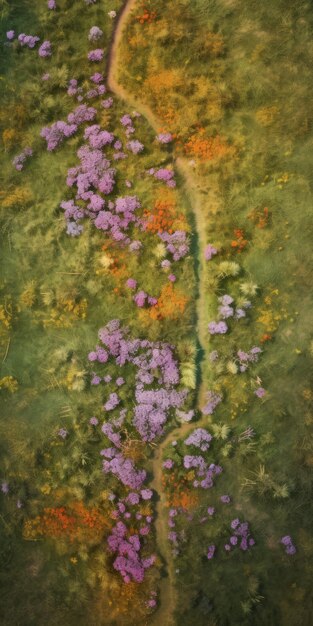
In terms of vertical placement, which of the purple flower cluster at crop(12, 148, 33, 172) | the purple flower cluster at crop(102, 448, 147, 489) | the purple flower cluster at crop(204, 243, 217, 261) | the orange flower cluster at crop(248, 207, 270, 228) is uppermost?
the purple flower cluster at crop(12, 148, 33, 172)

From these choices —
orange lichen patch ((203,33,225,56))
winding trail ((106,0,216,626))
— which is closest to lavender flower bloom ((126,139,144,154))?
winding trail ((106,0,216,626))

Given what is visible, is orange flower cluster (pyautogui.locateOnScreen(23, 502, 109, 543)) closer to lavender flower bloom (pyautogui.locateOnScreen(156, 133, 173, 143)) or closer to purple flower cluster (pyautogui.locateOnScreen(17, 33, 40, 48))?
lavender flower bloom (pyautogui.locateOnScreen(156, 133, 173, 143))

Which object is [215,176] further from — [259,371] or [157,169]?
[259,371]

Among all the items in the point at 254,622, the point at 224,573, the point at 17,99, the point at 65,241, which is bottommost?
the point at 254,622

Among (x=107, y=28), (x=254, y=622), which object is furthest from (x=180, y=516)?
(x=107, y=28)

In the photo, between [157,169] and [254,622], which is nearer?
[254,622]

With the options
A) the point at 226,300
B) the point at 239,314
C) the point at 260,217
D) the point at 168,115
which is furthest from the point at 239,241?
the point at 168,115
